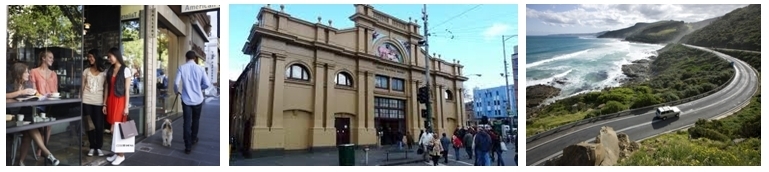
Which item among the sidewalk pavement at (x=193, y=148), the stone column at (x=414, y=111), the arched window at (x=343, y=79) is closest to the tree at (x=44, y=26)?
the sidewalk pavement at (x=193, y=148)

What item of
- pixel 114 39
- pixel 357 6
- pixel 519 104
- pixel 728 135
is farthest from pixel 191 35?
pixel 728 135

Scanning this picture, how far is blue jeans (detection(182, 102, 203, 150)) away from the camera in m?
7.00

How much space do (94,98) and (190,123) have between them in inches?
43.4

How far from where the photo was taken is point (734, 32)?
750 cm

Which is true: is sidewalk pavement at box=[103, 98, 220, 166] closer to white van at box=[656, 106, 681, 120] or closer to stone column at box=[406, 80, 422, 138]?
stone column at box=[406, 80, 422, 138]

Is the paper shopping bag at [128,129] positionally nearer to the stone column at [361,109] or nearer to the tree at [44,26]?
the tree at [44,26]

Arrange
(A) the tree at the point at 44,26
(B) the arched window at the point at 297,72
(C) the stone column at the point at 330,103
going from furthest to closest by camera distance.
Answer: (C) the stone column at the point at 330,103
(B) the arched window at the point at 297,72
(A) the tree at the point at 44,26

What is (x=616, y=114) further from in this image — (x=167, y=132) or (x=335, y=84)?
(x=167, y=132)

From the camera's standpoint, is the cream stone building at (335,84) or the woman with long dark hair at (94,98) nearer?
the woman with long dark hair at (94,98)

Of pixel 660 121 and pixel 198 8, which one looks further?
pixel 660 121

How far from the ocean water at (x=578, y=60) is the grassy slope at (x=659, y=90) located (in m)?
0.13

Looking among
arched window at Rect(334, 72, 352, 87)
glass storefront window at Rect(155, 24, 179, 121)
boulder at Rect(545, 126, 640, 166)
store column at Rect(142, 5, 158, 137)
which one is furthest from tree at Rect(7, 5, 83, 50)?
boulder at Rect(545, 126, 640, 166)

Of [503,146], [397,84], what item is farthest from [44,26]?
[503,146]

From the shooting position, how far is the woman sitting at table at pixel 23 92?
6563 millimetres
